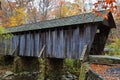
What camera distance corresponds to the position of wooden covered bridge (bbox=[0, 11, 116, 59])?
34.5 ft

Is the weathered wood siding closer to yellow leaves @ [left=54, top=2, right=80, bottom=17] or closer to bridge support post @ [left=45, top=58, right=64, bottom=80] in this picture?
bridge support post @ [left=45, top=58, right=64, bottom=80]

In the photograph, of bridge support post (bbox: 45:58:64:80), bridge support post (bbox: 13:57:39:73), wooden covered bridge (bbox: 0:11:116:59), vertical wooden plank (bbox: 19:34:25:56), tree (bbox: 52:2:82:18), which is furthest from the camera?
tree (bbox: 52:2:82:18)

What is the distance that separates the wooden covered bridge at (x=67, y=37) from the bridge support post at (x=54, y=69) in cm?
70

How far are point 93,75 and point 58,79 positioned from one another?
6536 millimetres

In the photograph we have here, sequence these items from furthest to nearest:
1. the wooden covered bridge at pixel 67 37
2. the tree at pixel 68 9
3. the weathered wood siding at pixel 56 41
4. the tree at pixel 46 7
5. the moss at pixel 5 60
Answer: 1. the tree at pixel 46 7
2. the tree at pixel 68 9
3. the moss at pixel 5 60
4. the weathered wood siding at pixel 56 41
5. the wooden covered bridge at pixel 67 37

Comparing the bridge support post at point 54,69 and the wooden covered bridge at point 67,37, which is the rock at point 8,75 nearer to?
the wooden covered bridge at point 67,37

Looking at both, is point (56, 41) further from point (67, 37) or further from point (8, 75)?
point (8, 75)

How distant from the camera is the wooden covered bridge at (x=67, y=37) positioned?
10.5 metres

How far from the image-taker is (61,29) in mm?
12102

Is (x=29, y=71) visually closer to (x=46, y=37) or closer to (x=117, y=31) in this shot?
(x=46, y=37)

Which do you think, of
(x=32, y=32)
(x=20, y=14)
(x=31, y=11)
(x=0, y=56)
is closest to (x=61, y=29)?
(x=32, y=32)

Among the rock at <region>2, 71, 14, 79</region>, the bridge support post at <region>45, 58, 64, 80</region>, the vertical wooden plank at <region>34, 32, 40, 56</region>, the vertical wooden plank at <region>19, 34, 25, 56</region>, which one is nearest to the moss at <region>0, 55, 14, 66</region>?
the rock at <region>2, 71, 14, 79</region>

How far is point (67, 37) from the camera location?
11750mm

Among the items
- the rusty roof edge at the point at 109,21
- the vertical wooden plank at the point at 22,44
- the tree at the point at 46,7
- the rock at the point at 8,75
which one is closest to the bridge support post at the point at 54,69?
the vertical wooden plank at the point at 22,44
